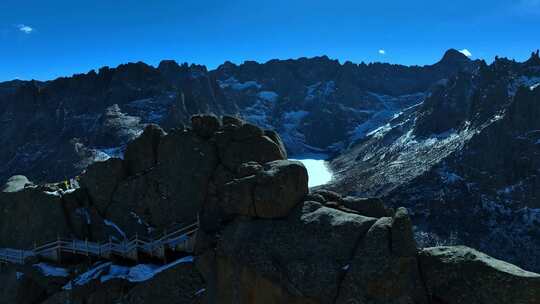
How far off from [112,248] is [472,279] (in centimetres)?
2327

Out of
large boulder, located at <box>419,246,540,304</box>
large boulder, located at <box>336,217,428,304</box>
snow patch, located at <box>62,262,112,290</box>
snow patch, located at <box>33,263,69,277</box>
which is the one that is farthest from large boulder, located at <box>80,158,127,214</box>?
large boulder, located at <box>419,246,540,304</box>

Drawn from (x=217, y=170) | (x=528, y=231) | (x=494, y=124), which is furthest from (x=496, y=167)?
(x=217, y=170)

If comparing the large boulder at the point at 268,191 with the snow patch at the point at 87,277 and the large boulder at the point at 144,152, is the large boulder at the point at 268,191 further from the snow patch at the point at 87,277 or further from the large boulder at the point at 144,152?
the large boulder at the point at 144,152

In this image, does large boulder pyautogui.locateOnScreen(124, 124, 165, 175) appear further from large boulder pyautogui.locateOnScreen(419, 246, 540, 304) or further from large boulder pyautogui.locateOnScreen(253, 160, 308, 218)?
large boulder pyautogui.locateOnScreen(419, 246, 540, 304)

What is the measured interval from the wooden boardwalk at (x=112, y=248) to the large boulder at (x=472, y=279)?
1576 centimetres

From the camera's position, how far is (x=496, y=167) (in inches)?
7028

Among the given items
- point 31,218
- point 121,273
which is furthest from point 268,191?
point 31,218

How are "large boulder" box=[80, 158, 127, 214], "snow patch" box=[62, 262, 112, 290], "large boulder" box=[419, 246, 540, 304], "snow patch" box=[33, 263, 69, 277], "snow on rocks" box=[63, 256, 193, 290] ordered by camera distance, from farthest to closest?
"large boulder" box=[80, 158, 127, 214], "snow patch" box=[33, 263, 69, 277], "snow patch" box=[62, 262, 112, 290], "snow on rocks" box=[63, 256, 193, 290], "large boulder" box=[419, 246, 540, 304]

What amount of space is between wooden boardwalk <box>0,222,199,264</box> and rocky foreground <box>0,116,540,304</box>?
0.77 metres

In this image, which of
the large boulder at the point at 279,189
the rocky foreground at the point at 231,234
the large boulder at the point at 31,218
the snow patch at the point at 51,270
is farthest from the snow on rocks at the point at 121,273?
the large boulder at the point at 279,189

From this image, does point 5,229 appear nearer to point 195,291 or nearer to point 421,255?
point 195,291

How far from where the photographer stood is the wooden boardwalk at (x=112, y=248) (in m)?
34.8

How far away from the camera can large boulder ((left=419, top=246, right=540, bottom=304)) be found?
21.6m

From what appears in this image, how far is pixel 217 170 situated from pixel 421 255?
1640 cm
